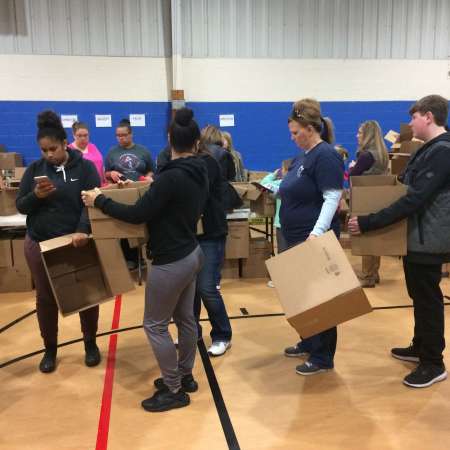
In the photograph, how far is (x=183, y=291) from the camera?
2182 millimetres

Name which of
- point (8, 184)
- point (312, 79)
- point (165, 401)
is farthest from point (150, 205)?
point (312, 79)

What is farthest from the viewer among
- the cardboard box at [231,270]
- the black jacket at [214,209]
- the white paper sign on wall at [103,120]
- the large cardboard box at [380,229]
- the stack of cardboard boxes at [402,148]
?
the white paper sign on wall at [103,120]

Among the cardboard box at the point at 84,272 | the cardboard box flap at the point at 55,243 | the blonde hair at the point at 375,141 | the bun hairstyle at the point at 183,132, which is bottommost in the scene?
the cardboard box at the point at 84,272

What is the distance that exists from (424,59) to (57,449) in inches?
276

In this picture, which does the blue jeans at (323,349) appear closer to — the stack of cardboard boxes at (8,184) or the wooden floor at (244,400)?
the wooden floor at (244,400)

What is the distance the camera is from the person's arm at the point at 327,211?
2.15m

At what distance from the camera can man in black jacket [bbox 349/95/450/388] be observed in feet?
6.91

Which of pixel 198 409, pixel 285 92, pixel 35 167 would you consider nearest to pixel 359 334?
pixel 198 409

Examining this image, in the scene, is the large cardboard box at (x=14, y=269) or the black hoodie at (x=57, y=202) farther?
the large cardboard box at (x=14, y=269)

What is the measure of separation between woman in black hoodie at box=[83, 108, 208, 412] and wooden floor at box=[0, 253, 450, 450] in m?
0.32

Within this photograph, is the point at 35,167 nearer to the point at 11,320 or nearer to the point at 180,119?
the point at 180,119

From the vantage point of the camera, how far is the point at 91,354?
2.72m

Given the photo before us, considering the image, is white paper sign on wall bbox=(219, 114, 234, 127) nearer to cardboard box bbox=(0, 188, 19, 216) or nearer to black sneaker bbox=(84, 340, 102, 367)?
cardboard box bbox=(0, 188, 19, 216)

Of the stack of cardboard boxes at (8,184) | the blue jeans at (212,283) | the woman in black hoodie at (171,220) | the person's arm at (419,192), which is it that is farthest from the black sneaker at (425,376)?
the stack of cardboard boxes at (8,184)
